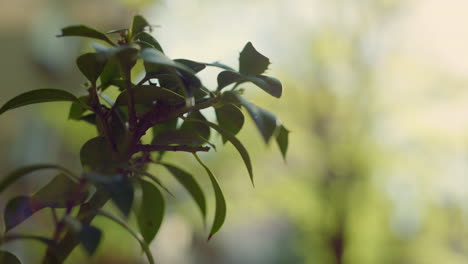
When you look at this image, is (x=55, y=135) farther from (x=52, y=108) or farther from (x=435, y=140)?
(x=435, y=140)

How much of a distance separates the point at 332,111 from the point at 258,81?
2824 mm

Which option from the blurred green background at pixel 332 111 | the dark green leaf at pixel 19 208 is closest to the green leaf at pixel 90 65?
the dark green leaf at pixel 19 208

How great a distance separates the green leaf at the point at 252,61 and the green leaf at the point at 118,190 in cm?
14

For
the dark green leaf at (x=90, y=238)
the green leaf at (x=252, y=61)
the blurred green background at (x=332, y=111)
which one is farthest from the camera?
the blurred green background at (x=332, y=111)

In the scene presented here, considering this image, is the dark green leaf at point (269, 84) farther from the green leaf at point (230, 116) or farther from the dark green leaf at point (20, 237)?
the dark green leaf at point (20, 237)

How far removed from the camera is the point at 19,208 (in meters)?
0.33

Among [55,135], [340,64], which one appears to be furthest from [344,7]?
[55,135]

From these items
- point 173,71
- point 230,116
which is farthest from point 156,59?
point 230,116

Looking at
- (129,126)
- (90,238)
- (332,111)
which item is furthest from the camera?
(332,111)

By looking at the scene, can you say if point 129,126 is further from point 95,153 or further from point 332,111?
point 332,111

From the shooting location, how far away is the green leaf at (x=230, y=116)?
15.1 inches

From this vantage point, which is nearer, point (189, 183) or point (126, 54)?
point (126, 54)

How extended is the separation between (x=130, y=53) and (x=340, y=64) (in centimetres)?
290

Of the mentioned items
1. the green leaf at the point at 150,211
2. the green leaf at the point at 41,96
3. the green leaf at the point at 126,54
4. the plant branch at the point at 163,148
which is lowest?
the green leaf at the point at 150,211
